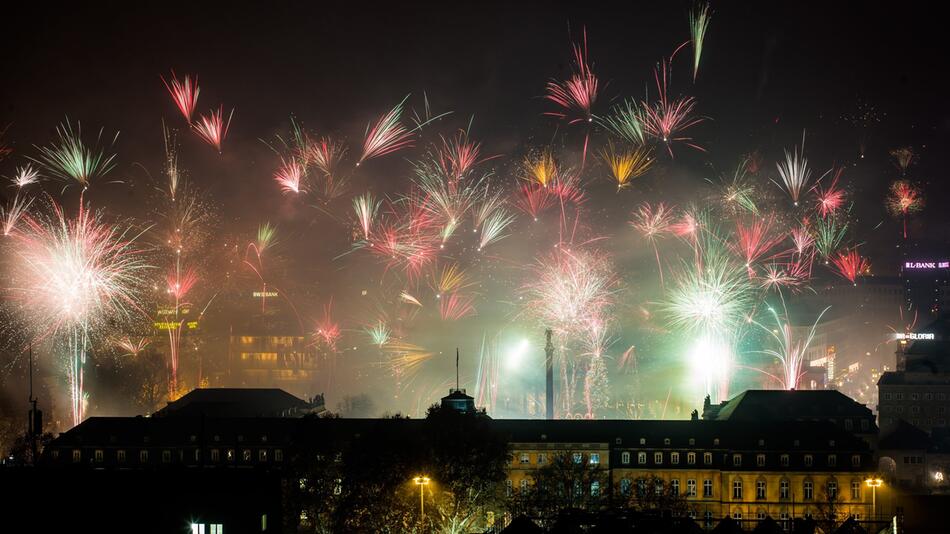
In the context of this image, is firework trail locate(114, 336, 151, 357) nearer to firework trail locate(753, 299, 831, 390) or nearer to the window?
the window

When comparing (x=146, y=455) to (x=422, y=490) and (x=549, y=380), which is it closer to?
(x=422, y=490)

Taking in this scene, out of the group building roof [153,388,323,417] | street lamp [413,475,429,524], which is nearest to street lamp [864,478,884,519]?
street lamp [413,475,429,524]

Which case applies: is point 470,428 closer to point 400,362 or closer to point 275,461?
point 275,461

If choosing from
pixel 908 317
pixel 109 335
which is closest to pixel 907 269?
pixel 908 317

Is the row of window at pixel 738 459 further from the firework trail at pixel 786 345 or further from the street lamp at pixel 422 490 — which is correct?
the firework trail at pixel 786 345

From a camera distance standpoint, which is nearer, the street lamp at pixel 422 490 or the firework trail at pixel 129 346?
the street lamp at pixel 422 490

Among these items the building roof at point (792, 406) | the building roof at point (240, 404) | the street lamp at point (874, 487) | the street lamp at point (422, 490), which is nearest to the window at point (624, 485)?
the building roof at point (792, 406)
